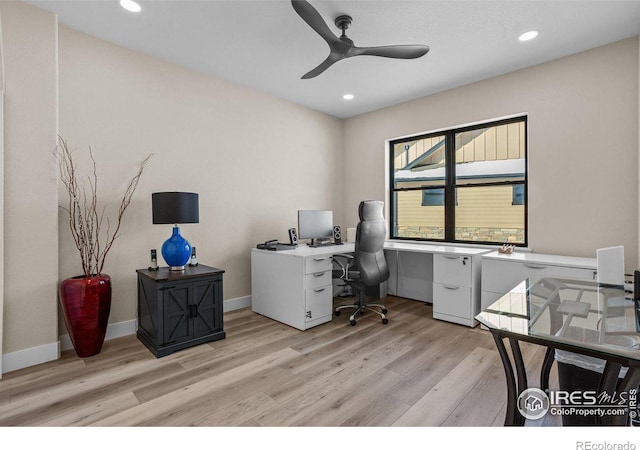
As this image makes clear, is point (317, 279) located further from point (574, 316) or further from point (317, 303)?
point (574, 316)

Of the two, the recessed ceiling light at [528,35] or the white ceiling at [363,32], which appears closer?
the white ceiling at [363,32]

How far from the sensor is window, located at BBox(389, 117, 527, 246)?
369cm

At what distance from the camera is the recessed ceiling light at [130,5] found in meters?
2.35

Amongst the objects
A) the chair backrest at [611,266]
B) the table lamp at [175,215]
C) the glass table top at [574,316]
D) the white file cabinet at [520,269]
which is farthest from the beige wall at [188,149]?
the chair backrest at [611,266]

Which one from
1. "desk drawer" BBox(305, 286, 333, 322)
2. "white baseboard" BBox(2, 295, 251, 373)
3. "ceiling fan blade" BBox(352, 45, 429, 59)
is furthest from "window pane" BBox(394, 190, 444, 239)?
"white baseboard" BBox(2, 295, 251, 373)

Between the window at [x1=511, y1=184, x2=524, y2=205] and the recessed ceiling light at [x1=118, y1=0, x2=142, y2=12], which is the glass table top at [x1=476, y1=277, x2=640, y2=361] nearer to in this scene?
the window at [x1=511, y1=184, x2=524, y2=205]

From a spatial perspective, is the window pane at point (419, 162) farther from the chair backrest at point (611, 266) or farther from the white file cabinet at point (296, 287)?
the chair backrest at point (611, 266)

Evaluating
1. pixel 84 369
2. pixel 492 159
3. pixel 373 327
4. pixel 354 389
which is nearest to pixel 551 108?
pixel 492 159

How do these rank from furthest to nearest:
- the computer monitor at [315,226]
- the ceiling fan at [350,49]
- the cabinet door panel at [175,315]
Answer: the computer monitor at [315,226], the cabinet door panel at [175,315], the ceiling fan at [350,49]

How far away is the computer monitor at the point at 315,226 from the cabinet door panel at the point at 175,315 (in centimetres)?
159

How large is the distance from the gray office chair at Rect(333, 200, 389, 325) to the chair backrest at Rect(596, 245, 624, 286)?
5.99 ft

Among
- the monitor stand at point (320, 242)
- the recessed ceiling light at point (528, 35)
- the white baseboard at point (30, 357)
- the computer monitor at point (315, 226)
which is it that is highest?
the recessed ceiling light at point (528, 35)

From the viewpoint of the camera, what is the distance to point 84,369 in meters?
2.37

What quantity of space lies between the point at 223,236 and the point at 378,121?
284 cm
